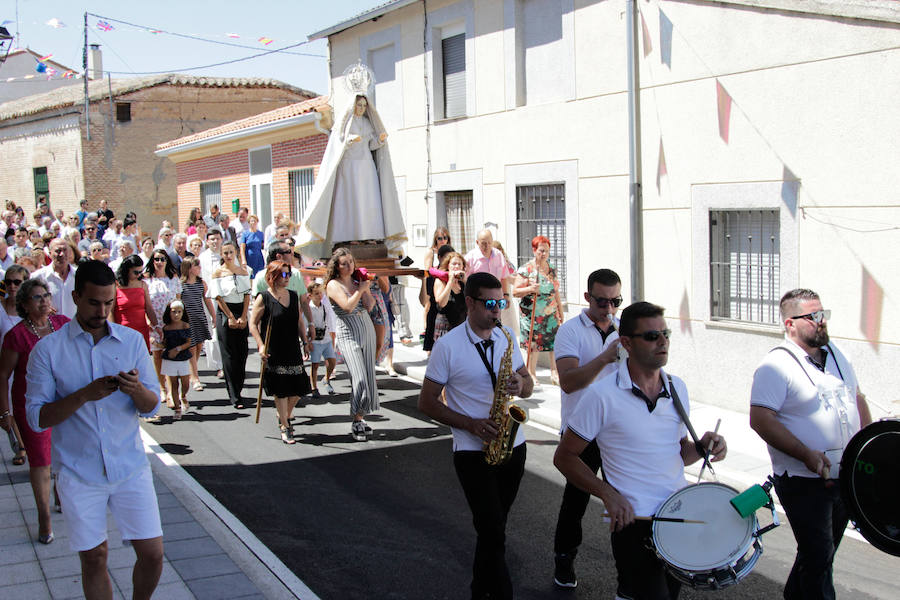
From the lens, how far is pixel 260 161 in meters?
22.2

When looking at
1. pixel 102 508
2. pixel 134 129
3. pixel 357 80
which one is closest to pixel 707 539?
pixel 102 508

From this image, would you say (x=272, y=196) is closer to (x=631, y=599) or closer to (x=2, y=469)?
(x=2, y=469)

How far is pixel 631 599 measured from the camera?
4059 millimetres

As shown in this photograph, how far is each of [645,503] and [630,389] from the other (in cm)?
51

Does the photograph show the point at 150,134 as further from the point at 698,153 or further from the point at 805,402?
the point at 805,402

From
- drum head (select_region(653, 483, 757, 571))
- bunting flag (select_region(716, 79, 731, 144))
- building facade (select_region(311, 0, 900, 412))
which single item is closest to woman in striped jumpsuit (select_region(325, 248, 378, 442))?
building facade (select_region(311, 0, 900, 412))

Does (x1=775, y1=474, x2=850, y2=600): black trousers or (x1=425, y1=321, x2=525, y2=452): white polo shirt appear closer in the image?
(x1=775, y1=474, x2=850, y2=600): black trousers

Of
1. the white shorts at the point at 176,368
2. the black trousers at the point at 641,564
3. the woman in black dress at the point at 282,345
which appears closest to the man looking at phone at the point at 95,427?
the black trousers at the point at 641,564

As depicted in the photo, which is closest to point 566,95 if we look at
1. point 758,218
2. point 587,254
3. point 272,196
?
point 587,254

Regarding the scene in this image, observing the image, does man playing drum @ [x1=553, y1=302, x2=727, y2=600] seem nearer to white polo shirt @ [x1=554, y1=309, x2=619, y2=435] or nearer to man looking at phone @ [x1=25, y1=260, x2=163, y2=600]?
white polo shirt @ [x1=554, y1=309, x2=619, y2=435]

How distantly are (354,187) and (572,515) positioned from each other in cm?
664

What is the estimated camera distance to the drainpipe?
1102 centimetres

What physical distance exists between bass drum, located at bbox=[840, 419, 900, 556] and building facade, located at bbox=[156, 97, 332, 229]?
1596cm

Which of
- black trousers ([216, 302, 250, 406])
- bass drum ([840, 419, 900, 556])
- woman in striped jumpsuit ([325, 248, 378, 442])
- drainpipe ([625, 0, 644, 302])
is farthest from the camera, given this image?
drainpipe ([625, 0, 644, 302])
